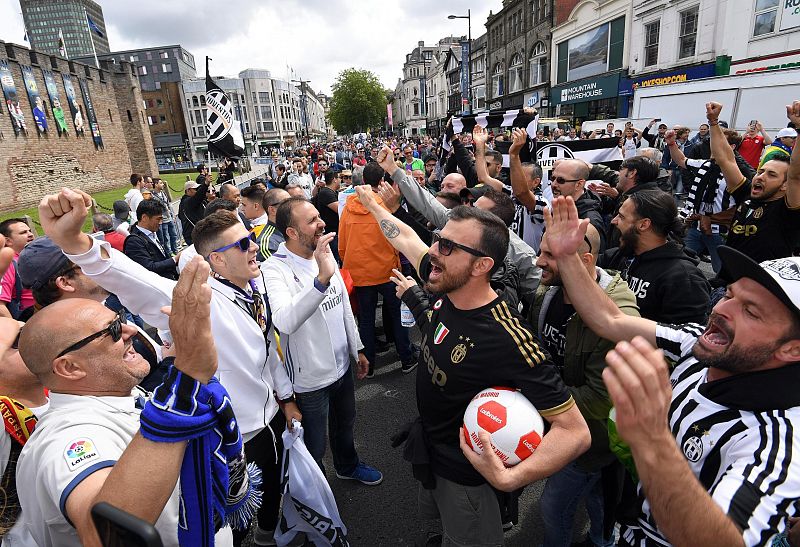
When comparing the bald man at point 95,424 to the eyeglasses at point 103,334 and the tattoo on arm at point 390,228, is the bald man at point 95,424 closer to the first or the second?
the eyeglasses at point 103,334

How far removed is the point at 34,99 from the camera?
83.4 ft

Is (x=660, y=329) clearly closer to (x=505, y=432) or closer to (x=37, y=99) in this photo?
(x=505, y=432)

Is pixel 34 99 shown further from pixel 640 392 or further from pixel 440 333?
pixel 640 392

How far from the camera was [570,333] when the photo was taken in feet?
7.96

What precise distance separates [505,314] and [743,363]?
3.08 ft

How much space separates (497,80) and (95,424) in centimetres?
4985

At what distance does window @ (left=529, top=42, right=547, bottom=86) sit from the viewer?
1389 inches

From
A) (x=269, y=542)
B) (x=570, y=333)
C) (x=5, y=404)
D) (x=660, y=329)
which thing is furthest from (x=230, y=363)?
(x=660, y=329)

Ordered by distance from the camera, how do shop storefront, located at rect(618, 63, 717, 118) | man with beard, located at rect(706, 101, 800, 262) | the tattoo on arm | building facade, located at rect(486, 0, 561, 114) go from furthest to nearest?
building facade, located at rect(486, 0, 561, 114) → shop storefront, located at rect(618, 63, 717, 118) → man with beard, located at rect(706, 101, 800, 262) → the tattoo on arm

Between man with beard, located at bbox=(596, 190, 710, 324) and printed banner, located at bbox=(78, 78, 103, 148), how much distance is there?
39.2 meters

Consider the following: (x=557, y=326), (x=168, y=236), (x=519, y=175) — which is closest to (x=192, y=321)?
(x=557, y=326)

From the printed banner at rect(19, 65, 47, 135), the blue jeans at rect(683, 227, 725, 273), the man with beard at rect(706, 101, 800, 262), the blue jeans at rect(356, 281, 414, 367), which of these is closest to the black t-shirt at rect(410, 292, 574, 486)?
the blue jeans at rect(356, 281, 414, 367)

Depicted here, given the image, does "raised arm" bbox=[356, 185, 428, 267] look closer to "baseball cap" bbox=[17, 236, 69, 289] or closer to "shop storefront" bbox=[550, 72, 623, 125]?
"baseball cap" bbox=[17, 236, 69, 289]

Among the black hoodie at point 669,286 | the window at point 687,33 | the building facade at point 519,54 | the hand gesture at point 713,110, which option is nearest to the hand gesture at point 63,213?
the black hoodie at point 669,286
